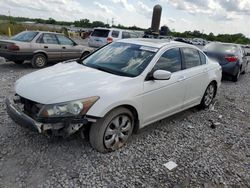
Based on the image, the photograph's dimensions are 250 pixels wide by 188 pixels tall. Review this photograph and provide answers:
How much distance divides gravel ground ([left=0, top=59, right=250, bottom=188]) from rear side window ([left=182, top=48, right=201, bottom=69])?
1.24 metres

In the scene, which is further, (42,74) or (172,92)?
(172,92)

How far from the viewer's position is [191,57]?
488cm

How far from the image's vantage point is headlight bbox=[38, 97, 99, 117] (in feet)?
9.53

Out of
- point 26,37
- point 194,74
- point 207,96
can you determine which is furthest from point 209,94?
point 26,37

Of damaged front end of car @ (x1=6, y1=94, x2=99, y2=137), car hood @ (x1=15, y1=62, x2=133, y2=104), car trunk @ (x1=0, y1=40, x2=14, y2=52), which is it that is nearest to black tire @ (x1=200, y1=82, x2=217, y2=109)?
car hood @ (x1=15, y1=62, x2=133, y2=104)

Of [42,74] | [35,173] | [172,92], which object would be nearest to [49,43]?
[42,74]

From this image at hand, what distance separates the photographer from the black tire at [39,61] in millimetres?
9102

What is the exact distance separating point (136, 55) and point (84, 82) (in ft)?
3.89

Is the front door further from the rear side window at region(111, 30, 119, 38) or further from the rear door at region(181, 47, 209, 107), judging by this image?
the rear side window at region(111, 30, 119, 38)

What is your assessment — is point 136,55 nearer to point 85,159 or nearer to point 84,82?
point 84,82

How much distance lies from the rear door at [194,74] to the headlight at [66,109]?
2.28 meters

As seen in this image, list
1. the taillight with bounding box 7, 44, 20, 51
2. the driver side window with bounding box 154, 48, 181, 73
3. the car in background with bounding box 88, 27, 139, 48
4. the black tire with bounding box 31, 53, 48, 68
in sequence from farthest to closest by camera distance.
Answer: the car in background with bounding box 88, 27, 139, 48 < the black tire with bounding box 31, 53, 48, 68 < the taillight with bounding box 7, 44, 20, 51 < the driver side window with bounding box 154, 48, 181, 73

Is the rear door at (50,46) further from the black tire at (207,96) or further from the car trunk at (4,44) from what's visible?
the black tire at (207,96)

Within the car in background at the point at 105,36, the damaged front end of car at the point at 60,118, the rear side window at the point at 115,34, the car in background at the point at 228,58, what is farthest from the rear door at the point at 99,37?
the damaged front end of car at the point at 60,118
